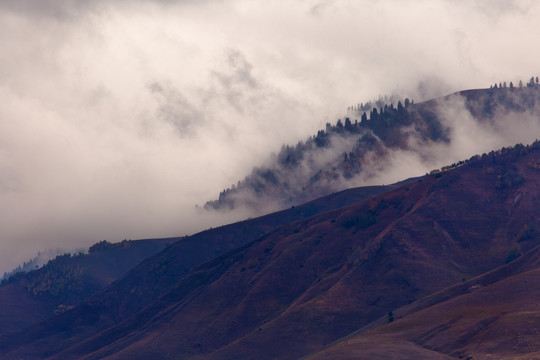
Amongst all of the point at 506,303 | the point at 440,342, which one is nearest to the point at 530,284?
the point at 506,303

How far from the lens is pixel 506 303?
190 meters

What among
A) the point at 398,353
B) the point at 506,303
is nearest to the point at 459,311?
the point at 506,303

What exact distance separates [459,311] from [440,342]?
670 inches

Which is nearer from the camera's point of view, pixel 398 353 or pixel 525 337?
pixel 525 337

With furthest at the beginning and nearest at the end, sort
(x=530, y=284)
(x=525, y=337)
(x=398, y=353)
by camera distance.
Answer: (x=530, y=284) → (x=398, y=353) → (x=525, y=337)

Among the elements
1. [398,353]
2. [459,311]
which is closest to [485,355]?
[398,353]

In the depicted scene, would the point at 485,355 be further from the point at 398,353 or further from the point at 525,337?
the point at 398,353

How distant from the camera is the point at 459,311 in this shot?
197 m

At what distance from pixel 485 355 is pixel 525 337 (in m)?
8.80

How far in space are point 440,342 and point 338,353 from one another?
23.7m

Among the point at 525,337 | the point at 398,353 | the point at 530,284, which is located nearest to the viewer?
the point at 525,337

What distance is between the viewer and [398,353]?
179 m

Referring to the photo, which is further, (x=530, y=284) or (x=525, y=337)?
(x=530, y=284)

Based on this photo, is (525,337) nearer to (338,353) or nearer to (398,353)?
(398,353)
